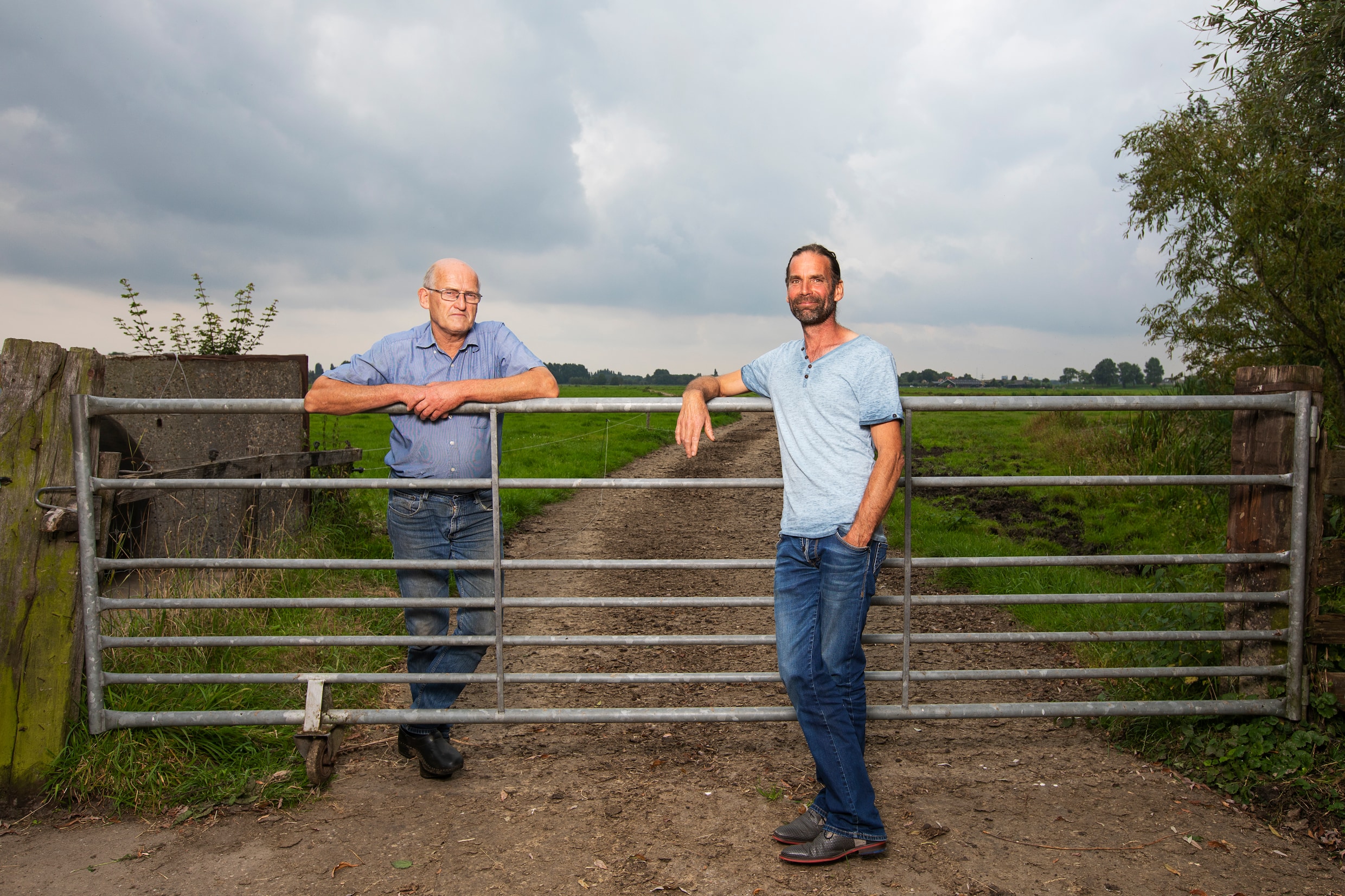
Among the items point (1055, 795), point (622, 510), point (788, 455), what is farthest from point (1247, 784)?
point (622, 510)

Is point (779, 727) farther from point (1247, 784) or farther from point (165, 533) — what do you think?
point (165, 533)

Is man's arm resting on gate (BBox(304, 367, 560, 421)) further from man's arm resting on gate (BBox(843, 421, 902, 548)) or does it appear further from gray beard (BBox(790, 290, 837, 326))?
man's arm resting on gate (BBox(843, 421, 902, 548))

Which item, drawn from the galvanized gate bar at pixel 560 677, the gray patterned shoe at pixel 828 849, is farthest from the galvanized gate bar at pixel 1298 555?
the gray patterned shoe at pixel 828 849

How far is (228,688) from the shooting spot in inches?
176

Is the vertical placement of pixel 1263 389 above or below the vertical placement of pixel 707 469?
above

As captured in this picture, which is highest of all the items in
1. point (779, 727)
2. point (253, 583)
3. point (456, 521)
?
point (456, 521)

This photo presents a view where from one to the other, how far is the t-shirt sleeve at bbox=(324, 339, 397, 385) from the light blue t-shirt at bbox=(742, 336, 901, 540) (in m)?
1.90

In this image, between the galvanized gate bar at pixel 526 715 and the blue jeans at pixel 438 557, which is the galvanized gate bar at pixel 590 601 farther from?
the galvanized gate bar at pixel 526 715

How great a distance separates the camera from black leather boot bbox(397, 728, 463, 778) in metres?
4.00

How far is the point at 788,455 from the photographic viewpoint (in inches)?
134

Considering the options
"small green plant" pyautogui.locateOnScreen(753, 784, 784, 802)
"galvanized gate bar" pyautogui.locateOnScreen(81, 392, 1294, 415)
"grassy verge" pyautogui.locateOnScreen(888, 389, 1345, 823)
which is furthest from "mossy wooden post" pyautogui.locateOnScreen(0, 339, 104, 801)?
"grassy verge" pyautogui.locateOnScreen(888, 389, 1345, 823)

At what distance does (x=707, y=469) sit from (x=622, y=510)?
16.8ft

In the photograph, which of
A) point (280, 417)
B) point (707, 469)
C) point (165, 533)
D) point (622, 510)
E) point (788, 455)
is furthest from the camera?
point (707, 469)

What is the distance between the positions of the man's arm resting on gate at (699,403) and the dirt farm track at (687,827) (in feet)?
5.25
